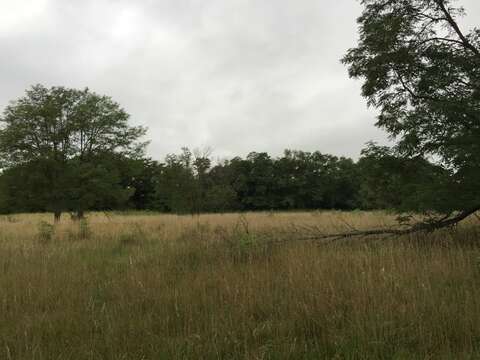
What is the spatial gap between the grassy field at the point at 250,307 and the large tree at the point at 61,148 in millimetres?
19679

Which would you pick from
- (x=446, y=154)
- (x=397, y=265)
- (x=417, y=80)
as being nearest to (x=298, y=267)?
(x=397, y=265)

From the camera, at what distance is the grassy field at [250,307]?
9.46 ft

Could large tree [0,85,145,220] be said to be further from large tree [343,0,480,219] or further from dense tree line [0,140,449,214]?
large tree [343,0,480,219]

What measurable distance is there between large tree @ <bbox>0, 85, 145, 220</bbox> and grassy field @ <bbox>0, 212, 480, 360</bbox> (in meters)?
19.7

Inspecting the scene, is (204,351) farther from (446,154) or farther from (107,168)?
(107,168)

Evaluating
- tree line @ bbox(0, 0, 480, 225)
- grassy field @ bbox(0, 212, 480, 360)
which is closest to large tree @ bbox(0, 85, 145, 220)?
tree line @ bbox(0, 0, 480, 225)

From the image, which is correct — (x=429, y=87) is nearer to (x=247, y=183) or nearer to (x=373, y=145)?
(x=373, y=145)

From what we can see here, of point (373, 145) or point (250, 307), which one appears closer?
point (250, 307)

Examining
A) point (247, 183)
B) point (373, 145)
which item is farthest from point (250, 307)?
point (247, 183)

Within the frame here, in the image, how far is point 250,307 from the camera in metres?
3.70

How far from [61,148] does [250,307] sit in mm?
25065

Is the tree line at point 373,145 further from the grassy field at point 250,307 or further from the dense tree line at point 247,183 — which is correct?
the grassy field at point 250,307

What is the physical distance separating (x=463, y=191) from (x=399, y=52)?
3.80 m

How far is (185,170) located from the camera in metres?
30.8
